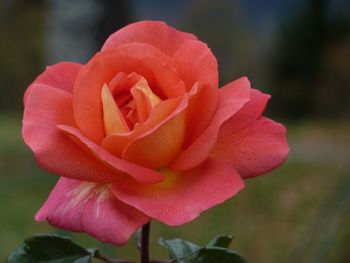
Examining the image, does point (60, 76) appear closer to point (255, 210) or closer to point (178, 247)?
point (178, 247)

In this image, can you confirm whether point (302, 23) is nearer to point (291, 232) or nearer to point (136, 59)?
point (291, 232)

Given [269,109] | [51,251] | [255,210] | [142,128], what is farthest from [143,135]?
[269,109]

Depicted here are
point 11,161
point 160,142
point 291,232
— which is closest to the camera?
point 160,142

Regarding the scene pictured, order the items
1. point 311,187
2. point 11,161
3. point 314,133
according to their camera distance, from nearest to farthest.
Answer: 1. point 311,187
2. point 11,161
3. point 314,133

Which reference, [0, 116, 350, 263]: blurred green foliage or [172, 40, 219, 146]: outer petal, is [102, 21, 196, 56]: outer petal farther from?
[0, 116, 350, 263]: blurred green foliage

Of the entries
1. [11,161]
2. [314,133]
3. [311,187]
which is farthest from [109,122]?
[314,133]

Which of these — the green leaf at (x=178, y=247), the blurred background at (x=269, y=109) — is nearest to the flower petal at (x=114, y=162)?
the green leaf at (x=178, y=247)
